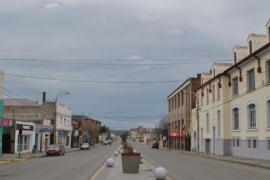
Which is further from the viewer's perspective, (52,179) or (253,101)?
(253,101)

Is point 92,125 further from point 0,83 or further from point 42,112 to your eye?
point 0,83

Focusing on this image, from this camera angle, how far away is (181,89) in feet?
286

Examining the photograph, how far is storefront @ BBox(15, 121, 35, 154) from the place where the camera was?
50272 mm

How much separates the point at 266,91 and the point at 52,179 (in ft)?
84.6

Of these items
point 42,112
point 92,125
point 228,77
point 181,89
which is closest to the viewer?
point 228,77

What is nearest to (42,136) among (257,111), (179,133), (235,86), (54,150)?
(54,150)

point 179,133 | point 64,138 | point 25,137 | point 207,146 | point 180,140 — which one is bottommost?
point 207,146

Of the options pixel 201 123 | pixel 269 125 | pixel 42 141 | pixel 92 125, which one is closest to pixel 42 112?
pixel 42 141

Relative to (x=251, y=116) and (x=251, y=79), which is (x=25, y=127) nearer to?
(x=251, y=116)

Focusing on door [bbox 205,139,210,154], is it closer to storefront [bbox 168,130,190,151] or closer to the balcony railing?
storefront [bbox 168,130,190,151]

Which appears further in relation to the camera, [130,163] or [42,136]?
[42,136]

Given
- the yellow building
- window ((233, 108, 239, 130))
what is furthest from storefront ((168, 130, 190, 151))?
window ((233, 108, 239, 130))

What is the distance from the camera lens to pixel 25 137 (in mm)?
55531

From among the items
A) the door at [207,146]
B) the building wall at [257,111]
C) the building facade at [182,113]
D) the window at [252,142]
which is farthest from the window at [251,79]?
the building facade at [182,113]
